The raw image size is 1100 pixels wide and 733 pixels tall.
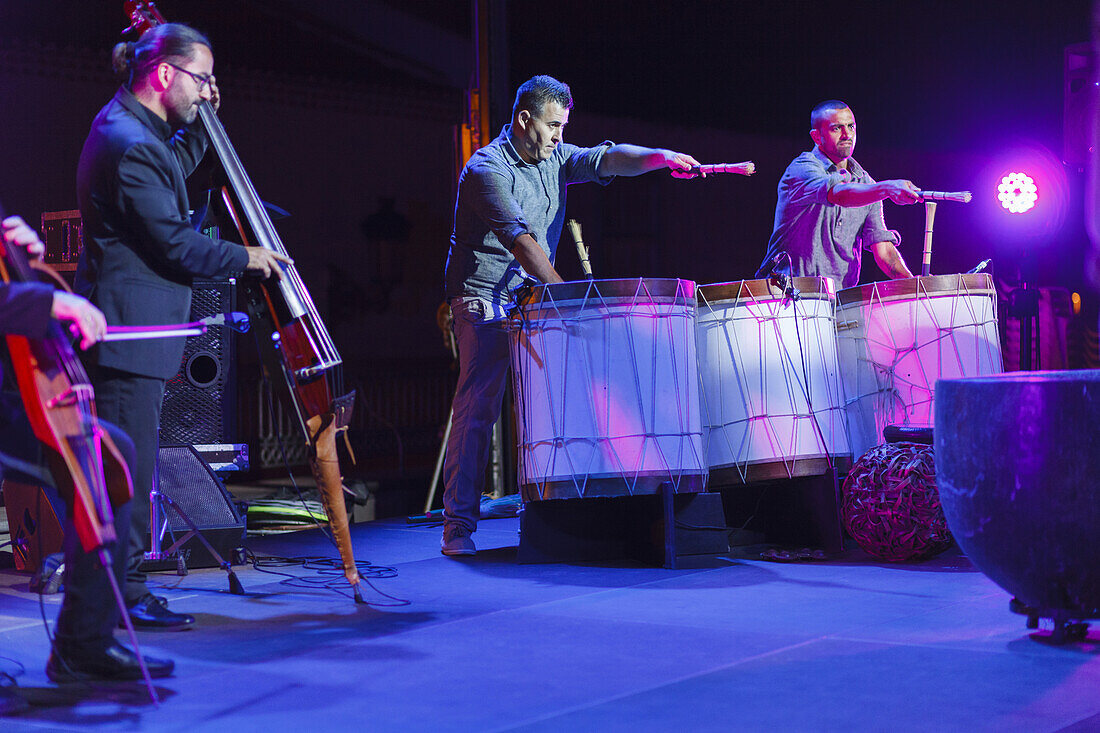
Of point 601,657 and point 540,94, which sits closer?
point 601,657

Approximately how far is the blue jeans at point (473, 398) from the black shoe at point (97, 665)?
202 centimetres

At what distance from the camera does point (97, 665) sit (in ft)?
8.66

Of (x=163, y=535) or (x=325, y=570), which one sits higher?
(x=163, y=535)

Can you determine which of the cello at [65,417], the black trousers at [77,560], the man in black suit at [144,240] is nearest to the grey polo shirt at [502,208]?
the man in black suit at [144,240]

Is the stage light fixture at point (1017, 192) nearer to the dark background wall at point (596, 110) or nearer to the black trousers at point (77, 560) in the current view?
the dark background wall at point (596, 110)

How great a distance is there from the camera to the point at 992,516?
2.84 m

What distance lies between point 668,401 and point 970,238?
163 inches

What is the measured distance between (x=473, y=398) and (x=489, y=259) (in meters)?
0.52

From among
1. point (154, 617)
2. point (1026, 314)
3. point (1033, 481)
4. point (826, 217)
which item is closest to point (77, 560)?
point (154, 617)

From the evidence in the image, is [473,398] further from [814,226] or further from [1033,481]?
[1033,481]

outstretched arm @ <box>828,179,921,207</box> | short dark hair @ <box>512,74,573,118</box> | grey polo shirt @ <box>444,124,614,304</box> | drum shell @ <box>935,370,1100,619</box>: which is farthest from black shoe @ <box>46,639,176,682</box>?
outstretched arm @ <box>828,179,921,207</box>

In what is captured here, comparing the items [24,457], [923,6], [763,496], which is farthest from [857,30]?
[24,457]

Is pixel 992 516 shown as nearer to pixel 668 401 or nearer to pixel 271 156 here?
pixel 668 401

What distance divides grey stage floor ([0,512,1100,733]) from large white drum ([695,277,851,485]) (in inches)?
18.0
